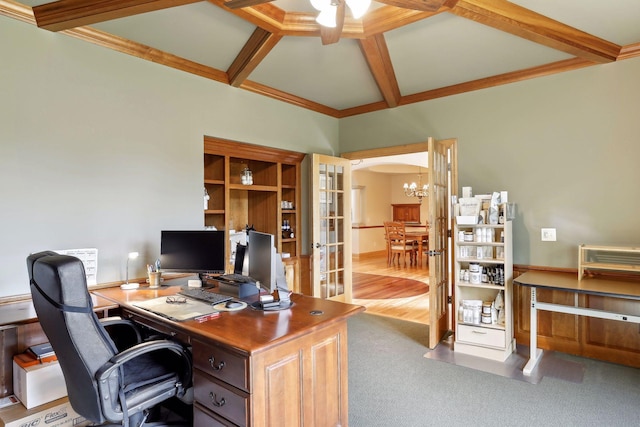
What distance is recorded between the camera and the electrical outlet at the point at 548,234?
11.1 ft

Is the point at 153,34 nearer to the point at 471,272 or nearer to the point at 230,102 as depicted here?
the point at 230,102

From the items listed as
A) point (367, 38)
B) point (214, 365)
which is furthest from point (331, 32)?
point (214, 365)

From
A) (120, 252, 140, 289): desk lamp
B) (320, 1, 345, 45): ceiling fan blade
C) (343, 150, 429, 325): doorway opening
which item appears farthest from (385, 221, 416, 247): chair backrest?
(120, 252, 140, 289): desk lamp

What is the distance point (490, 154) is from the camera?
12.3ft

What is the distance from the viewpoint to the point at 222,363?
5.41ft

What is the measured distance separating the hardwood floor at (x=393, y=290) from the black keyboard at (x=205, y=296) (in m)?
2.80

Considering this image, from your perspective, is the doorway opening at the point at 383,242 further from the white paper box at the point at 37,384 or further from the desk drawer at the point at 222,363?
the white paper box at the point at 37,384

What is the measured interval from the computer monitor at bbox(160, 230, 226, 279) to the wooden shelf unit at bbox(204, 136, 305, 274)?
1041mm

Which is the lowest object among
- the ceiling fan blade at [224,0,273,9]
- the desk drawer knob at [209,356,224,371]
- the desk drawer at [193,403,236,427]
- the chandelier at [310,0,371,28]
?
the desk drawer at [193,403,236,427]

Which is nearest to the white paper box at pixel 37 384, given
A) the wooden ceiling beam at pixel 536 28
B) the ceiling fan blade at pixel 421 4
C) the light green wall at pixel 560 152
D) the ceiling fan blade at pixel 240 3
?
the ceiling fan blade at pixel 240 3

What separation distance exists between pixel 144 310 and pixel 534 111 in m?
3.77

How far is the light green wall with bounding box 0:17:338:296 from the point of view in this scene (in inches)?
96.4

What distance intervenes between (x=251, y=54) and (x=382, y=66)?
4.25ft

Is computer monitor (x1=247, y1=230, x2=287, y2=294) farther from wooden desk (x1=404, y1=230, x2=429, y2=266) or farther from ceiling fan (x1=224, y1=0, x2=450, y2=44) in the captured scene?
wooden desk (x1=404, y1=230, x2=429, y2=266)
